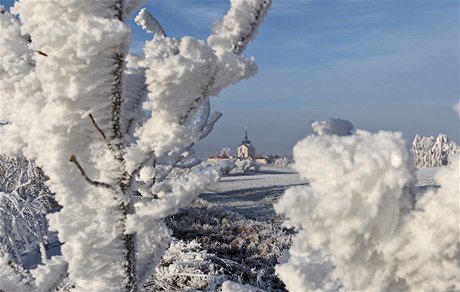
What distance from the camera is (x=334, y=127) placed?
2.16m

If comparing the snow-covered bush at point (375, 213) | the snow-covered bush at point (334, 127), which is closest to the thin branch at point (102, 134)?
the snow-covered bush at point (334, 127)

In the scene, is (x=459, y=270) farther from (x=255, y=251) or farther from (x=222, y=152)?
(x=222, y=152)

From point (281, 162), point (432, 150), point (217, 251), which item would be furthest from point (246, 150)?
point (217, 251)

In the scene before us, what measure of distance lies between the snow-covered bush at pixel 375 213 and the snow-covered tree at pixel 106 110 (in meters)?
0.85

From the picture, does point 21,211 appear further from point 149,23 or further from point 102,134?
point 102,134

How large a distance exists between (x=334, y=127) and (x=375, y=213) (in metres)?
0.82

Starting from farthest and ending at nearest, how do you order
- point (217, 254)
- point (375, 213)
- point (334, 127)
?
point (217, 254) → point (334, 127) → point (375, 213)

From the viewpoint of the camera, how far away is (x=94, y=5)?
2227 millimetres

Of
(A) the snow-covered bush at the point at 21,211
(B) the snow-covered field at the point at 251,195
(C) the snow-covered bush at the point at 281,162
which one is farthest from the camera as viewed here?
(C) the snow-covered bush at the point at 281,162

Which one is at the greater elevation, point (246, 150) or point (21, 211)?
point (246, 150)

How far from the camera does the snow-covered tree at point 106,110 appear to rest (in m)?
2.15

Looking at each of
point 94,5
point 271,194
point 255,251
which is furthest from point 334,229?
point 271,194

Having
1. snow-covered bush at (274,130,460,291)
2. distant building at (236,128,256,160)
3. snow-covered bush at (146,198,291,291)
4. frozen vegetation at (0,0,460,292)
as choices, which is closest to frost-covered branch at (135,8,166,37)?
frozen vegetation at (0,0,460,292)

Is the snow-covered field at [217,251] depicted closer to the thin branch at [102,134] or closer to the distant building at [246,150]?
the thin branch at [102,134]
